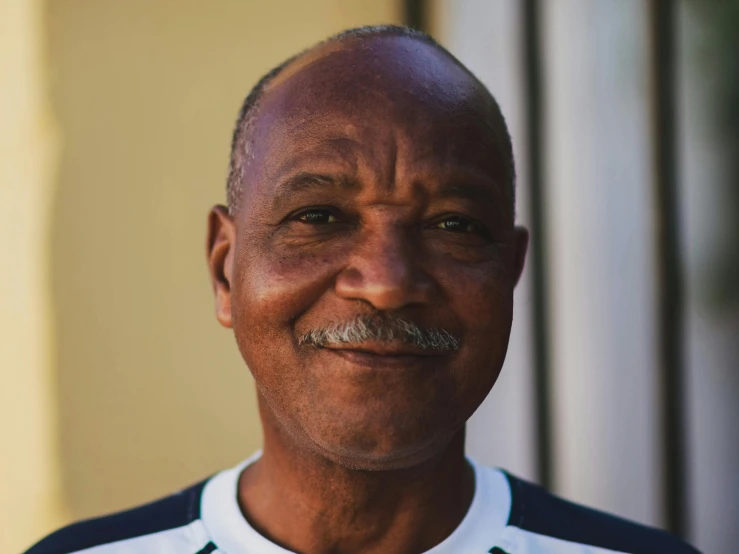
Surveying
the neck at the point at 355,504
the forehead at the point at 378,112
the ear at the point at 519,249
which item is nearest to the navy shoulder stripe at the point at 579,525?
the neck at the point at 355,504

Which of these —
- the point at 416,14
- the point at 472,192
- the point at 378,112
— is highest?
the point at 416,14

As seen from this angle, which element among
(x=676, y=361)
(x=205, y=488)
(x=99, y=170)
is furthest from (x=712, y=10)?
(x=205, y=488)

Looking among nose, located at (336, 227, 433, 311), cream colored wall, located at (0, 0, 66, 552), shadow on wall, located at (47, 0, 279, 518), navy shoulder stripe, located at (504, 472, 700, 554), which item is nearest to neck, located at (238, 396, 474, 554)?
navy shoulder stripe, located at (504, 472, 700, 554)

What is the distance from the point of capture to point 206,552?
69.8 inches

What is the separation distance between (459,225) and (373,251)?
0.78 feet

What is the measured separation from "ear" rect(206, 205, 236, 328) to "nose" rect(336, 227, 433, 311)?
0.40 m

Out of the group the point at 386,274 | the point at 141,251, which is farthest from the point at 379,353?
the point at 141,251

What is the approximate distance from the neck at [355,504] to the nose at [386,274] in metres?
0.40

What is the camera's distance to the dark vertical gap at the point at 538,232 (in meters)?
3.11

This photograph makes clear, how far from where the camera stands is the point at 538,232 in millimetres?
3150

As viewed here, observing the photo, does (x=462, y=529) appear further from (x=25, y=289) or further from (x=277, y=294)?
(x=25, y=289)

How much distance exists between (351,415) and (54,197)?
176 cm

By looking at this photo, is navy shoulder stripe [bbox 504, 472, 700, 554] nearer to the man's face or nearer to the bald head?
the man's face

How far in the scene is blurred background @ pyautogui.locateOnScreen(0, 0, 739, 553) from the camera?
9.20 feet
